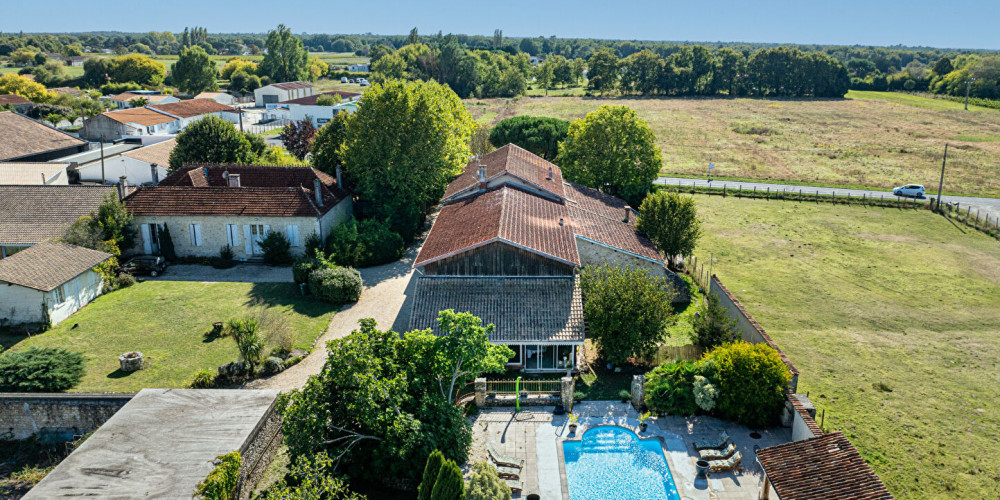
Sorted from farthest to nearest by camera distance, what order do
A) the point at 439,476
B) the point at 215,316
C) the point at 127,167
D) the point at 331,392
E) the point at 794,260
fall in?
the point at 127,167, the point at 794,260, the point at 215,316, the point at 331,392, the point at 439,476

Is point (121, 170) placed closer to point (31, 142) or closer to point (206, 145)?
point (206, 145)

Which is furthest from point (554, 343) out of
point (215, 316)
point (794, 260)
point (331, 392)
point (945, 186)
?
point (945, 186)

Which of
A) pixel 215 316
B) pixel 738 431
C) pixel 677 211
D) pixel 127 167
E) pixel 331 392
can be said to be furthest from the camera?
pixel 127 167

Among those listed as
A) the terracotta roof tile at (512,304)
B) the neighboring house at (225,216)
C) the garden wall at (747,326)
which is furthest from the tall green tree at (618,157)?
the terracotta roof tile at (512,304)

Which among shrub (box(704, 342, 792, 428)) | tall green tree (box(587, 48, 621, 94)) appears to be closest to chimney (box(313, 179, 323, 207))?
shrub (box(704, 342, 792, 428))

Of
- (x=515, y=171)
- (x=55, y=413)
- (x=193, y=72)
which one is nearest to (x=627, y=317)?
(x=515, y=171)

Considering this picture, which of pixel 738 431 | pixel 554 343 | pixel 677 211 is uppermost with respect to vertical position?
pixel 677 211

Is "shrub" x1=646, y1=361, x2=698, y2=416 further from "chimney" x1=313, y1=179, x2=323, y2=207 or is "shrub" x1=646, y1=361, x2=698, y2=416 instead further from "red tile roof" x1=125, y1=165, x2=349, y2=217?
"chimney" x1=313, y1=179, x2=323, y2=207

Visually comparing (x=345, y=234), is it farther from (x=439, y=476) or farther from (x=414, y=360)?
(x=439, y=476)
